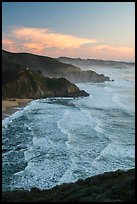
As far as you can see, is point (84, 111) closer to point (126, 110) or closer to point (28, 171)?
point (126, 110)

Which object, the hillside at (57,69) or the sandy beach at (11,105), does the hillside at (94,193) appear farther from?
the hillside at (57,69)

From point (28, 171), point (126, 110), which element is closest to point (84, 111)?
point (126, 110)

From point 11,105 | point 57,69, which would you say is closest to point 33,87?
point 11,105

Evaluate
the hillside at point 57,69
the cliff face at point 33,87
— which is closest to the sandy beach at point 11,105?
the cliff face at point 33,87

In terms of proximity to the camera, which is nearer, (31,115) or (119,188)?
(119,188)

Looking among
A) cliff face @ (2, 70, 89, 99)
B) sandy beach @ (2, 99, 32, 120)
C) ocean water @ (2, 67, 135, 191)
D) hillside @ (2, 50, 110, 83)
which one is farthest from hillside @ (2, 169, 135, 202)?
hillside @ (2, 50, 110, 83)

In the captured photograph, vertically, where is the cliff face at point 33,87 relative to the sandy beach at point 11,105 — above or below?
above
